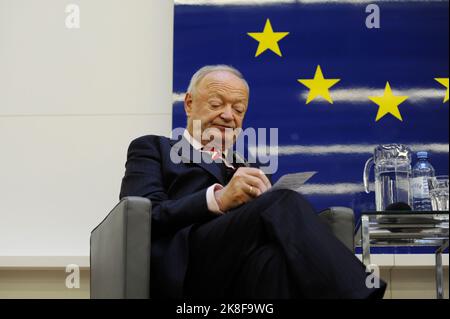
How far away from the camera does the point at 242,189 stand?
2.15 meters

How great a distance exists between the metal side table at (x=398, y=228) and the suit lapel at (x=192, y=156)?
539 millimetres

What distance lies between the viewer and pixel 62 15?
11.9 ft

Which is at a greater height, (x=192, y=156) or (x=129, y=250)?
(x=192, y=156)

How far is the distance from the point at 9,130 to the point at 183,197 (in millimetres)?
1561

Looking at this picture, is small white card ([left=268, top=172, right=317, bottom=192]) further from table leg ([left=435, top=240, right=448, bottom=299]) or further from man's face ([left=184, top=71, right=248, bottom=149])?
table leg ([left=435, top=240, right=448, bottom=299])

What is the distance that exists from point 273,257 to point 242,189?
338mm

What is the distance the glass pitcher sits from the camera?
2.80 meters

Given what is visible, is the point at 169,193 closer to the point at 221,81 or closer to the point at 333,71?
the point at 221,81

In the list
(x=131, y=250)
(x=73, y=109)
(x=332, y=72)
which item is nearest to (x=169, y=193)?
(x=131, y=250)

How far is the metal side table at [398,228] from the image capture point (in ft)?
7.89

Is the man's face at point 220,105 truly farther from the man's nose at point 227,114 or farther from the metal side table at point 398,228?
the metal side table at point 398,228

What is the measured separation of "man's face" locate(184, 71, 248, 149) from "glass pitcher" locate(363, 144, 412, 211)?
65cm

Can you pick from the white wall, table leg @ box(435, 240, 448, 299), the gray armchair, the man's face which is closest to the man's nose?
the man's face

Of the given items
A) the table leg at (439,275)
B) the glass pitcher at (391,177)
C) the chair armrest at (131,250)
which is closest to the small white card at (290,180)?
the chair armrest at (131,250)
